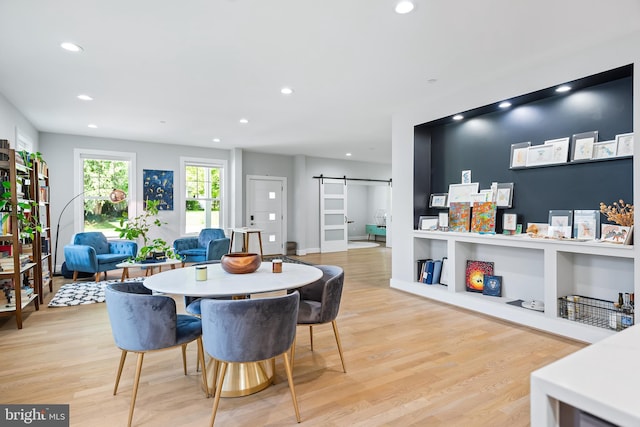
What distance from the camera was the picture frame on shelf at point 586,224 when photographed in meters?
3.19

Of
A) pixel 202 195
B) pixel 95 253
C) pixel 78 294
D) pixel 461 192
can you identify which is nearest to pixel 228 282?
pixel 461 192

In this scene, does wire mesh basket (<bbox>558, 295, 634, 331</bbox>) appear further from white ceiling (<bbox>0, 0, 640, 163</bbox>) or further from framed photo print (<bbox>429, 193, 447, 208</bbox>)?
white ceiling (<bbox>0, 0, 640, 163</bbox>)

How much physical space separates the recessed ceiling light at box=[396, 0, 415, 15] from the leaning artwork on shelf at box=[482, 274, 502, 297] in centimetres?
310

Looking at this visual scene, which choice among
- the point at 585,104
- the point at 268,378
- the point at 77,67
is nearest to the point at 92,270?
the point at 77,67

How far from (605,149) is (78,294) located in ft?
20.8

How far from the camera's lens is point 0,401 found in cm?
215

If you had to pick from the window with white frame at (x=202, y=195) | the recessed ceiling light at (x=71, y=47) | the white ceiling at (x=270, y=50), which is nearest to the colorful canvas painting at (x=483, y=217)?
the white ceiling at (x=270, y=50)

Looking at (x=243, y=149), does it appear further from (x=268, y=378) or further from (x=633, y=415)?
(x=633, y=415)

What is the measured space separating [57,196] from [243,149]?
145 inches

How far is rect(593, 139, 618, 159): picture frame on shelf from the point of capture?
10.1ft

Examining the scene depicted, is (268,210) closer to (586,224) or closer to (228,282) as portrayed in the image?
(228,282)

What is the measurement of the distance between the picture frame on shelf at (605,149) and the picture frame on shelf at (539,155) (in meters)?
0.38

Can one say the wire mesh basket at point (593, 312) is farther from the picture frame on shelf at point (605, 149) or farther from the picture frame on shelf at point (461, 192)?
the picture frame on shelf at point (461, 192)

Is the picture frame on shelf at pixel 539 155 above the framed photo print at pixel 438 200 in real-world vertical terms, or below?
above
